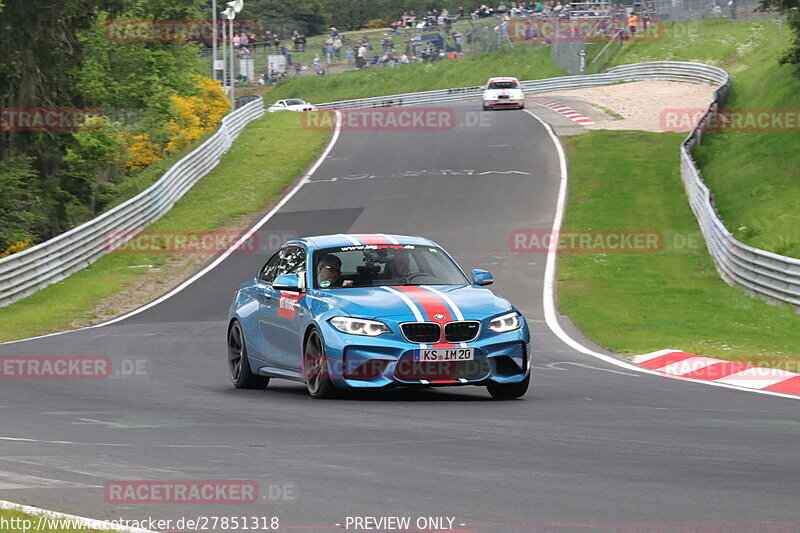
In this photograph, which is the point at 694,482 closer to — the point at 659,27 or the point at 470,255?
the point at 470,255

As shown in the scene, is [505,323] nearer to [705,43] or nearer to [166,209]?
[166,209]

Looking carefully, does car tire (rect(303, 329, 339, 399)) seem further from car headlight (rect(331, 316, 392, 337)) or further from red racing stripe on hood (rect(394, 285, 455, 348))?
red racing stripe on hood (rect(394, 285, 455, 348))

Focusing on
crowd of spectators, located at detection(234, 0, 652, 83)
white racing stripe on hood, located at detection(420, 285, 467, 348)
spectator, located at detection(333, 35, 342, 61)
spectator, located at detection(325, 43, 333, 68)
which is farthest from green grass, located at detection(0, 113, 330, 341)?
spectator, located at detection(333, 35, 342, 61)

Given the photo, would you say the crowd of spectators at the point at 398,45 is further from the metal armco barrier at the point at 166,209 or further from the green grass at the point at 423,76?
the metal armco barrier at the point at 166,209

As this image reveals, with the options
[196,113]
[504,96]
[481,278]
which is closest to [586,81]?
[504,96]

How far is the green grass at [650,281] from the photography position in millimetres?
18016

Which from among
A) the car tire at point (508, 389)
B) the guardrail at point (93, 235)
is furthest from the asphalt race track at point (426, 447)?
the guardrail at point (93, 235)

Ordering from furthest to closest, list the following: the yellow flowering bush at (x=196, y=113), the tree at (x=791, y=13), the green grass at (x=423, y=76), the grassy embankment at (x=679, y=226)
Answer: the green grass at (x=423, y=76)
the yellow flowering bush at (x=196, y=113)
the tree at (x=791, y=13)
the grassy embankment at (x=679, y=226)

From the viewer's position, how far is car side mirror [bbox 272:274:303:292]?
12055mm

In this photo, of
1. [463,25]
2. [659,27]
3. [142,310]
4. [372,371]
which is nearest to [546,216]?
[142,310]

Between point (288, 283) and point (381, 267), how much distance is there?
0.91 m

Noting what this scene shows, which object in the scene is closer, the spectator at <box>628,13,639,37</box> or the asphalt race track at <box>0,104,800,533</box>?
the asphalt race track at <box>0,104,800,533</box>

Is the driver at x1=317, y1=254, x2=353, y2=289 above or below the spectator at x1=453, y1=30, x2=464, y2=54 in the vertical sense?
above

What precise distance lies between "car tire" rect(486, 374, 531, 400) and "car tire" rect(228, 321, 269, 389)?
278 centimetres
